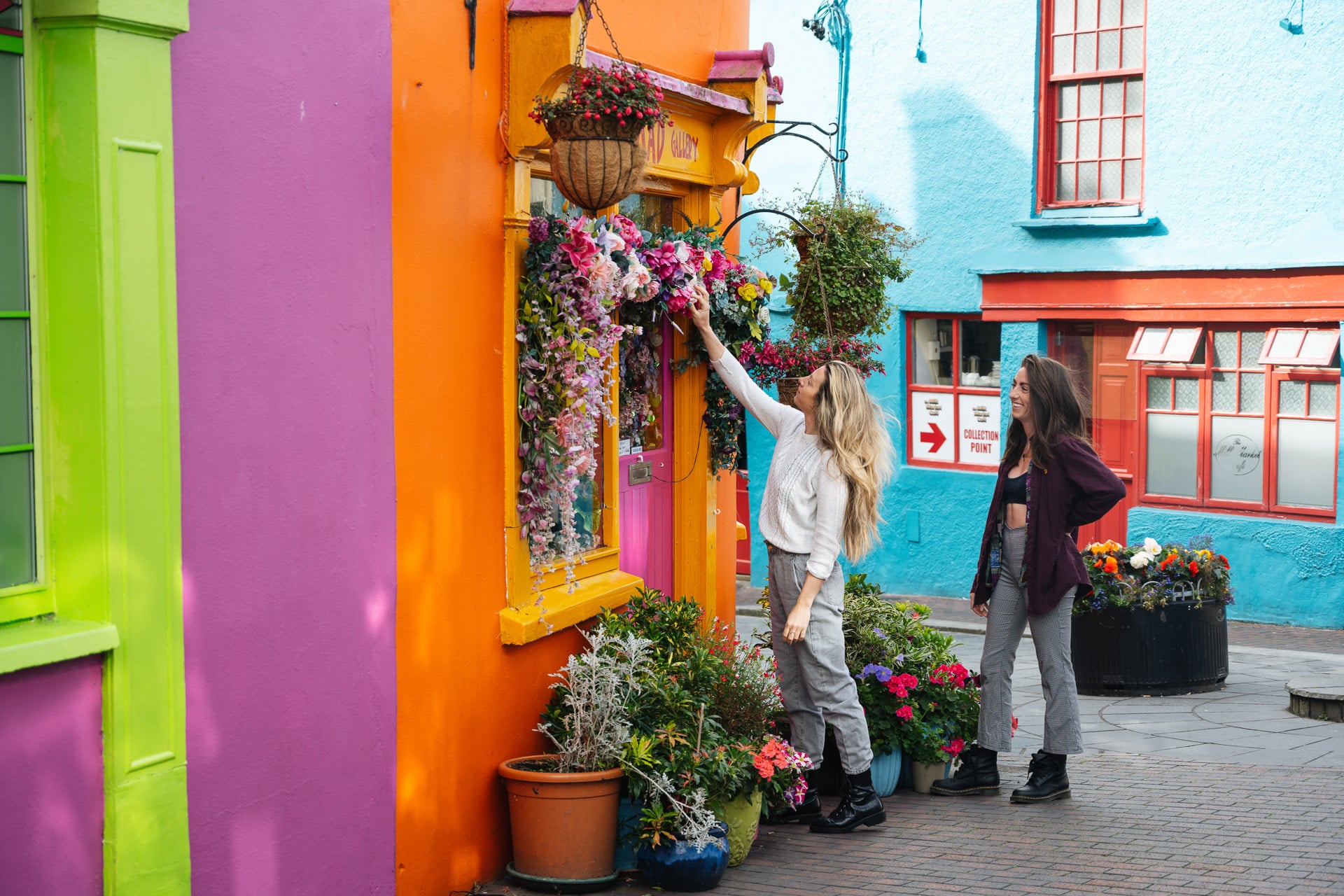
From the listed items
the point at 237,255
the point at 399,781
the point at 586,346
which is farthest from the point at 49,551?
the point at 586,346

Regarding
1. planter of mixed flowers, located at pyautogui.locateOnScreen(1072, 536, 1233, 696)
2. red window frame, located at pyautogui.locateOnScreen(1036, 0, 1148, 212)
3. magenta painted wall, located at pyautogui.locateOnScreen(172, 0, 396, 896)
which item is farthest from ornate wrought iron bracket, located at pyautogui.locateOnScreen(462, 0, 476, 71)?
red window frame, located at pyautogui.locateOnScreen(1036, 0, 1148, 212)

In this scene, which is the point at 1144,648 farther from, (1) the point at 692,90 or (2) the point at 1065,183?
(2) the point at 1065,183

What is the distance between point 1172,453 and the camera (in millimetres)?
12727

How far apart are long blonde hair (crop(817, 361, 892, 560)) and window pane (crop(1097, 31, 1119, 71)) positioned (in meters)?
8.05

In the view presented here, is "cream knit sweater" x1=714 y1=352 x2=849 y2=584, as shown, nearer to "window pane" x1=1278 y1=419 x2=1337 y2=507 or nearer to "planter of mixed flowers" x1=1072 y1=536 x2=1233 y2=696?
"planter of mixed flowers" x1=1072 y1=536 x2=1233 y2=696

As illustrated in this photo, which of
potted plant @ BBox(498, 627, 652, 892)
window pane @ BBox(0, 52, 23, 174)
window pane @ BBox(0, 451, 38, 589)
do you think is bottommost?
potted plant @ BBox(498, 627, 652, 892)

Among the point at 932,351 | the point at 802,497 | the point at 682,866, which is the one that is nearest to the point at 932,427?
the point at 932,351

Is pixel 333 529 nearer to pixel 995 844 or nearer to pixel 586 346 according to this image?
pixel 586 346

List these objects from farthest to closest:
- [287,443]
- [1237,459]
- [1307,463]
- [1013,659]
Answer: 1. [1237,459]
2. [1307,463]
3. [1013,659]
4. [287,443]

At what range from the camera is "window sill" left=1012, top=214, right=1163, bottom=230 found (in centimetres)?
1255

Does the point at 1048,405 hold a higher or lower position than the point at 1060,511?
higher

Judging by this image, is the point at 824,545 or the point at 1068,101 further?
the point at 1068,101

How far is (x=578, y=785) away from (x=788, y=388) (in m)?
2.38

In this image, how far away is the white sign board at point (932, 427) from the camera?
14.0m
